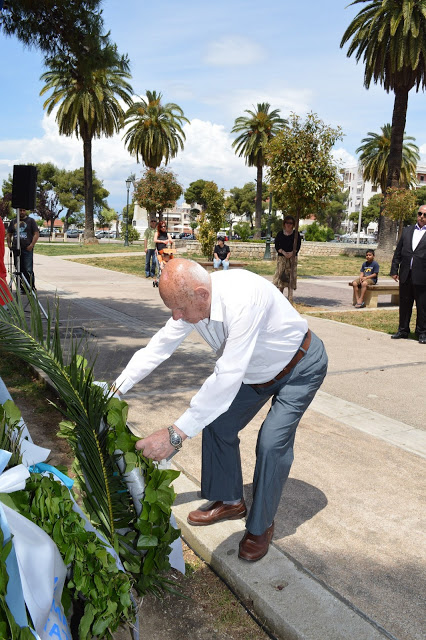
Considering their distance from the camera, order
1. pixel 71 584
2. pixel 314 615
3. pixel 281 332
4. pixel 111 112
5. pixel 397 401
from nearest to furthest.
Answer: pixel 71 584 < pixel 314 615 < pixel 281 332 < pixel 397 401 < pixel 111 112

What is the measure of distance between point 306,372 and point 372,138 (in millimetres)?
53840

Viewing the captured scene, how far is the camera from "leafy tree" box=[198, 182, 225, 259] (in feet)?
79.2

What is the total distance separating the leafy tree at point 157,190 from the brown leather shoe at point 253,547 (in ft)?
130

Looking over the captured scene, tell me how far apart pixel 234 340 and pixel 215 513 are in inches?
48.4

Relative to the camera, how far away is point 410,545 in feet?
10.3

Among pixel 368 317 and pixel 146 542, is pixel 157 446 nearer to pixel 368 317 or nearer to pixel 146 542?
pixel 146 542

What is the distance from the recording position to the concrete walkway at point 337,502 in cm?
254

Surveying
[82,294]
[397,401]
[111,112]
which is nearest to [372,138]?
[111,112]

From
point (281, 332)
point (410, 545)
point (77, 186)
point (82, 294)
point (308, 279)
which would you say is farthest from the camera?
point (77, 186)

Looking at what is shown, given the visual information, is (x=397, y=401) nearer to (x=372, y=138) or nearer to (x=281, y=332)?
(x=281, y=332)

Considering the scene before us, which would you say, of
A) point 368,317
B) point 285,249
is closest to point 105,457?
point 368,317

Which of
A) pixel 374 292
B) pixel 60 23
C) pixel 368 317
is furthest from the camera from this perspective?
pixel 374 292

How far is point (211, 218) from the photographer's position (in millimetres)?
28281

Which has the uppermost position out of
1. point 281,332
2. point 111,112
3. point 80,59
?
point 111,112
